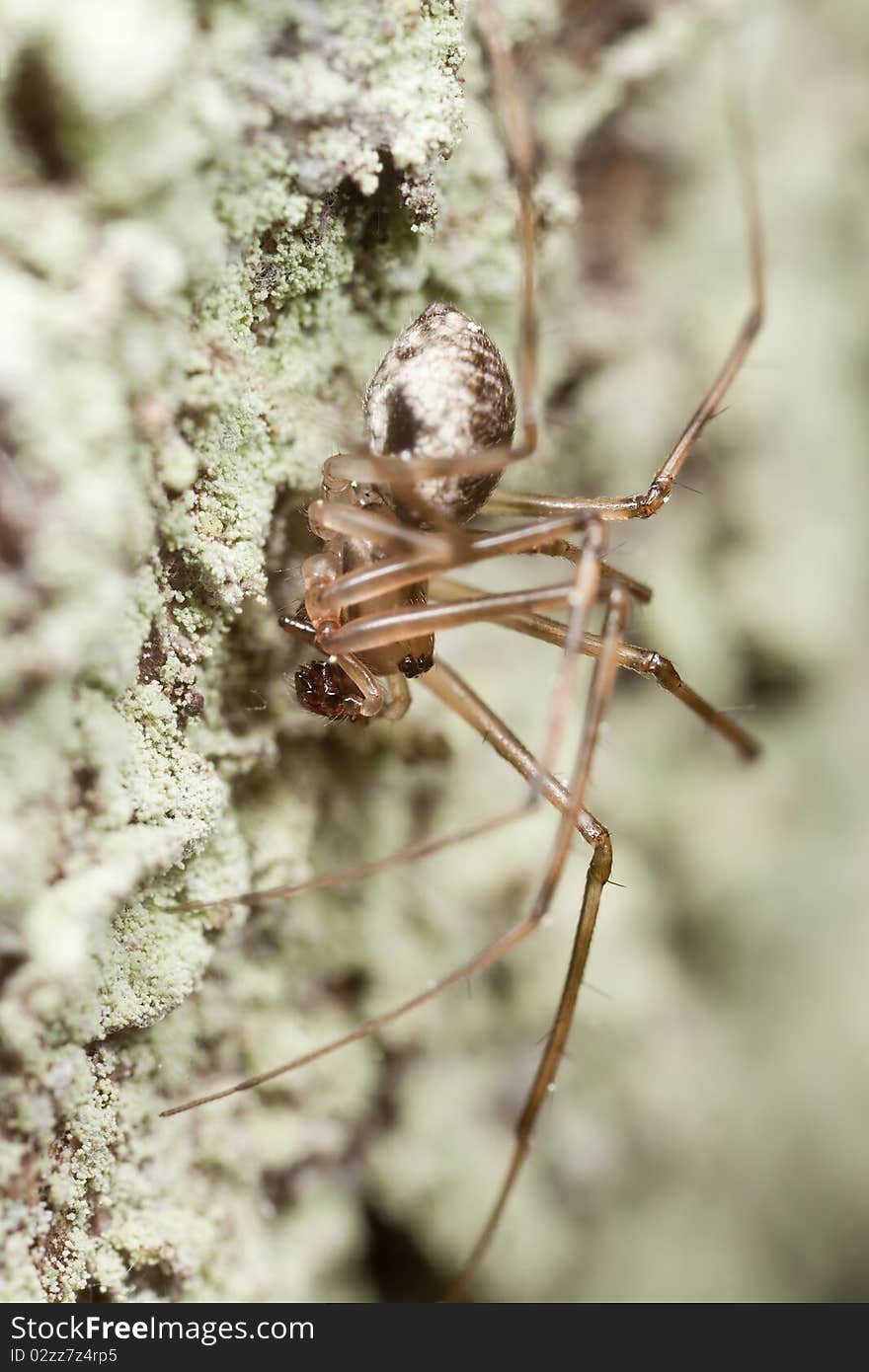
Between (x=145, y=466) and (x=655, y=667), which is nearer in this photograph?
(x=145, y=466)

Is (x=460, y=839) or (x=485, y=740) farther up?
(x=485, y=740)

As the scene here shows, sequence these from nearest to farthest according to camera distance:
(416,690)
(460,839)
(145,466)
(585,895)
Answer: (145,466), (460,839), (585,895), (416,690)

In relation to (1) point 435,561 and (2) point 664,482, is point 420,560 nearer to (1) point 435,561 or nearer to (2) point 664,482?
(1) point 435,561

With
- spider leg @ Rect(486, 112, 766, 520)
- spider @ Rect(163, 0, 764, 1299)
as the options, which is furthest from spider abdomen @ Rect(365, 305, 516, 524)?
spider leg @ Rect(486, 112, 766, 520)

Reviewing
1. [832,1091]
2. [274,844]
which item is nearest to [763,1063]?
[832,1091]

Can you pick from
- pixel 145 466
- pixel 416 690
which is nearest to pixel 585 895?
pixel 416 690

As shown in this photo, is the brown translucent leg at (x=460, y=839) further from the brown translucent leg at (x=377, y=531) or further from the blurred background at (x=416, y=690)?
the brown translucent leg at (x=377, y=531)

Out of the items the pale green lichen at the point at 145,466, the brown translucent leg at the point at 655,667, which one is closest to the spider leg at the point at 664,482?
the brown translucent leg at the point at 655,667
